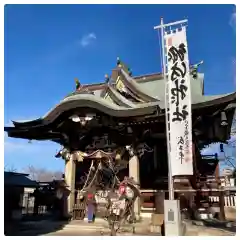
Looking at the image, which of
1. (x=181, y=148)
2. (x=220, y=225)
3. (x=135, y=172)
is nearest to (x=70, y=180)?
(x=135, y=172)

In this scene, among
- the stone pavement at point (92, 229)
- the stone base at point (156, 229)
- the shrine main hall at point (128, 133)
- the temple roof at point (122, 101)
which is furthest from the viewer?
the shrine main hall at point (128, 133)

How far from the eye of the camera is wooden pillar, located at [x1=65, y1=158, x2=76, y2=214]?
13.3 meters

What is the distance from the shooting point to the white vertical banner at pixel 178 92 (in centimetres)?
941

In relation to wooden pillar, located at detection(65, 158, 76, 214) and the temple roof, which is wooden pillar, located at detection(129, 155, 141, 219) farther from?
wooden pillar, located at detection(65, 158, 76, 214)

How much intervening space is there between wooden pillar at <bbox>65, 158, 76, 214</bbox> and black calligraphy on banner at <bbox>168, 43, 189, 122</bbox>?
21.0 ft

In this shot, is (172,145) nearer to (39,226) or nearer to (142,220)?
(142,220)

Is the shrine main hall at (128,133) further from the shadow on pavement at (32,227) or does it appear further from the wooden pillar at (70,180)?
the shadow on pavement at (32,227)

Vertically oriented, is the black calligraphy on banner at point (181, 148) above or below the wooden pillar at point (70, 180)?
above

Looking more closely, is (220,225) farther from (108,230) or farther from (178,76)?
(178,76)

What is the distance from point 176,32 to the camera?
9719mm

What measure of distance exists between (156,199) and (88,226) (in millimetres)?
3148

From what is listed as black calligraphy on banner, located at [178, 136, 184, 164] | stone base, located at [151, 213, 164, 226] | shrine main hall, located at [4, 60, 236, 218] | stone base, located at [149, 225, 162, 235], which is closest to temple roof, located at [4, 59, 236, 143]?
shrine main hall, located at [4, 60, 236, 218]

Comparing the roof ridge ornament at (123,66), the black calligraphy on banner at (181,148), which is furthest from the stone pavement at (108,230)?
the roof ridge ornament at (123,66)
